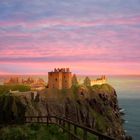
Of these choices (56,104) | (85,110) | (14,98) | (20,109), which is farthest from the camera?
(85,110)

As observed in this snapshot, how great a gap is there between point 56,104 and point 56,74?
3549 centimetres

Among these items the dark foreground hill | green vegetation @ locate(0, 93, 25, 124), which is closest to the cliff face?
the dark foreground hill

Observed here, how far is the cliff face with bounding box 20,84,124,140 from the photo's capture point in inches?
5595

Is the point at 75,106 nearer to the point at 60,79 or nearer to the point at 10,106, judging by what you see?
the point at 60,79

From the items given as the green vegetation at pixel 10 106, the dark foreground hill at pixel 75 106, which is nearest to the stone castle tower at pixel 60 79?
the dark foreground hill at pixel 75 106

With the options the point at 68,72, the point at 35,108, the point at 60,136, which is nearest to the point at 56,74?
the point at 68,72

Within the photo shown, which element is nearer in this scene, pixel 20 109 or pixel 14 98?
pixel 20 109

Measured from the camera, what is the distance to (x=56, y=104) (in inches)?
6117

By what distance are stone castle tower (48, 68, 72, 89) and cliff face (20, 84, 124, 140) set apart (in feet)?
16.7

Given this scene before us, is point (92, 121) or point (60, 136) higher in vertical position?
point (60, 136)

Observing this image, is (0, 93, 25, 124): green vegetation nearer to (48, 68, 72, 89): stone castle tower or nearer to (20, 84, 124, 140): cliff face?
(20, 84, 124, 140): cliff face

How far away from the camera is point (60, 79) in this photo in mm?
188375

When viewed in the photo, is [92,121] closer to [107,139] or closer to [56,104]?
[56,104]

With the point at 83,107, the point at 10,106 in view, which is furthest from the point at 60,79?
the point at 10,106
